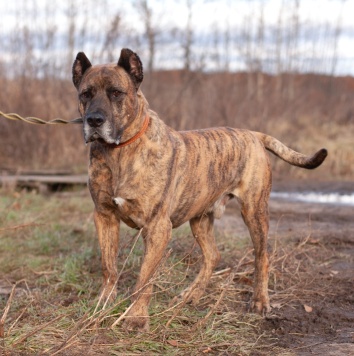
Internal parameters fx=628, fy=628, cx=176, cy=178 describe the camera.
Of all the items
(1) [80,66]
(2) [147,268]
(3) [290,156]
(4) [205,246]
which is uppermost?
(1) [80,66]

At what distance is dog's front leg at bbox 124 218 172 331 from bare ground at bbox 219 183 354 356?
1.00 metres

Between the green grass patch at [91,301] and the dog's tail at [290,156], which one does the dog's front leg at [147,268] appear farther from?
the dog's tail at [290,156]

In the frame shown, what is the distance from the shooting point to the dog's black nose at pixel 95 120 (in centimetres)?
429

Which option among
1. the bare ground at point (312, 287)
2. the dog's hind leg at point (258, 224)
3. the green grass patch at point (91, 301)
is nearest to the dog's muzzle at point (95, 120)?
the green grass patch at point (91, 301)

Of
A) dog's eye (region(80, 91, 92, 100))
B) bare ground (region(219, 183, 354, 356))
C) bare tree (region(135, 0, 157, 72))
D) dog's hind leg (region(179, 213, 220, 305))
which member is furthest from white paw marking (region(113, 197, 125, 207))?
bare tree (region(135, 0, 157, 72))

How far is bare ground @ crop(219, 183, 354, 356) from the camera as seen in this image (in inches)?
184

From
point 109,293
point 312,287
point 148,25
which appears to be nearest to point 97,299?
point 109,293

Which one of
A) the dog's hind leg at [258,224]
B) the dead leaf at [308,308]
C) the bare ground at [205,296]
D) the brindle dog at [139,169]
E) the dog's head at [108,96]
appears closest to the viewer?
the bare ground at [205,296]

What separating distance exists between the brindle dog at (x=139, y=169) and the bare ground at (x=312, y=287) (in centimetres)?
34

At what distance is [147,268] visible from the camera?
4555mm

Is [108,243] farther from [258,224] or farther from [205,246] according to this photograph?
[258,224]

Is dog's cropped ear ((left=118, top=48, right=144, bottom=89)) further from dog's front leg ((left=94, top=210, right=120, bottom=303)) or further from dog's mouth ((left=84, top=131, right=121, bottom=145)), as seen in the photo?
dog's front leg ((left=94, top=210, right=120, bottom=303))

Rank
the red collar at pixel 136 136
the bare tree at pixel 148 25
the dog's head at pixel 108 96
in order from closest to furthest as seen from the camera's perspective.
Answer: the dog's head at pixel 108 96
the red collar at pixel 136 136
the bare tree at pixel 148 25

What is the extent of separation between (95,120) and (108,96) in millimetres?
266
